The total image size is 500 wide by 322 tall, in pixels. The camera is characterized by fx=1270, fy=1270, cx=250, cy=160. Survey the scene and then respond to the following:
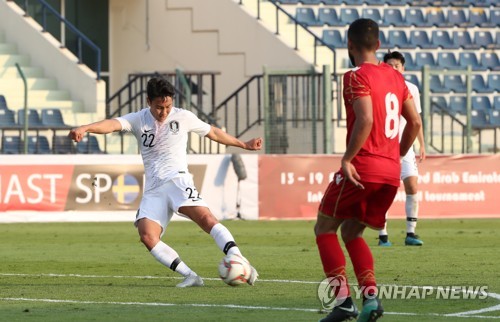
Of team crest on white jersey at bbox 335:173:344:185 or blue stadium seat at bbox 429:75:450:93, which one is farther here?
blue stadium seat at bbox 429:75:450:93

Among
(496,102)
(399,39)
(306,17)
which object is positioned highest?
(306,17)

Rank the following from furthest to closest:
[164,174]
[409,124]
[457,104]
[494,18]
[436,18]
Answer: [494,18]
[436,18]
[457,104]
[164,174]
[409,124]

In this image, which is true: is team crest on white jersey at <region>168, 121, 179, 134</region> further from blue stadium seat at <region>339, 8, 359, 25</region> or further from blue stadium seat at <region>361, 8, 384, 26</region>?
blue stadium seat at <region>361, 8, 384, 26</region>

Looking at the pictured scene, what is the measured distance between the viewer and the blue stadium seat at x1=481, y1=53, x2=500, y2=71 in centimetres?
3362

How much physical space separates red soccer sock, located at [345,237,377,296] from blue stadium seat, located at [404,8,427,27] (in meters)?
26.4

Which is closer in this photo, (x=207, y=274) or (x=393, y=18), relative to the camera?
(x=207, y=274)

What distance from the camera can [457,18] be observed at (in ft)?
Answer: 114

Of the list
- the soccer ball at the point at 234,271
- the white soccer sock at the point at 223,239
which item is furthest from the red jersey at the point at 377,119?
the white soccer sock at the point at 223,239

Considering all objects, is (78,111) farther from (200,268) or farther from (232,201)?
(200,268)

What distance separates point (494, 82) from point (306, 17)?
16.9ft

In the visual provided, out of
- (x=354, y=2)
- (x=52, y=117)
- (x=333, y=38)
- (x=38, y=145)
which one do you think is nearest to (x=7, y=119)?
(x=38, y=145)

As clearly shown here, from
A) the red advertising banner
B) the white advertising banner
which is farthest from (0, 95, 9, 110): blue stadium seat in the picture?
the red advertising banner

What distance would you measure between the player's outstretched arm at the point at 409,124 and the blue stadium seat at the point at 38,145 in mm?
15674

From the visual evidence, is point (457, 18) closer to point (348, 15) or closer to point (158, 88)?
point (348, 15)
